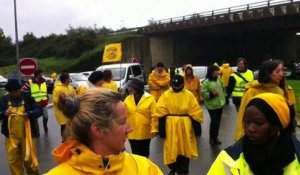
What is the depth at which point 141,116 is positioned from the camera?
8289 millimetres

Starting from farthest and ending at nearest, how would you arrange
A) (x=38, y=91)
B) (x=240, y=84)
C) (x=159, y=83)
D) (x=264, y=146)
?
1. (x=159, y=83)
2. (x=38, y=91)
3. (x=240, y=84)
4. (x=264, y=146)

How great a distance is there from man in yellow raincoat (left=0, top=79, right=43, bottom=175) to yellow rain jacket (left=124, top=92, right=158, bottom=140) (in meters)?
1.40

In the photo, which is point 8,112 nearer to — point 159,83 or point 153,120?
point 153,120

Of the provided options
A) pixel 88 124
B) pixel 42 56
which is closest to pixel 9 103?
pixel 88 124

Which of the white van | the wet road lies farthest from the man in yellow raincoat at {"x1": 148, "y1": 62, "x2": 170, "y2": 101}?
the white van

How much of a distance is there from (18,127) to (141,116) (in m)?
1.87

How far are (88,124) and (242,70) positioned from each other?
10155 mm

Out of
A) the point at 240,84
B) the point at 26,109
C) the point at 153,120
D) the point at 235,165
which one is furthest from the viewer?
the point at 240,84

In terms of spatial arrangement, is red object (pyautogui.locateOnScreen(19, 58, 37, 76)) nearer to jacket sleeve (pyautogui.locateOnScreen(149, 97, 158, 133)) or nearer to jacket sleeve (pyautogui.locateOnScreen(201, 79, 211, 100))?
jacket sleeve (pyautogui.locateOnScreen(201, 79, 211, 100))

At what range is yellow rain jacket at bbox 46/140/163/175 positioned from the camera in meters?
2.59

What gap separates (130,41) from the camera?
60.0m

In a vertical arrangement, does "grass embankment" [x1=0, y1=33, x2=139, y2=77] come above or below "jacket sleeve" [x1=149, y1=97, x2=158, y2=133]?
above

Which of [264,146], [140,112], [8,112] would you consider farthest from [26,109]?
[264,146]

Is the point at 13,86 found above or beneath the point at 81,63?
beneath
